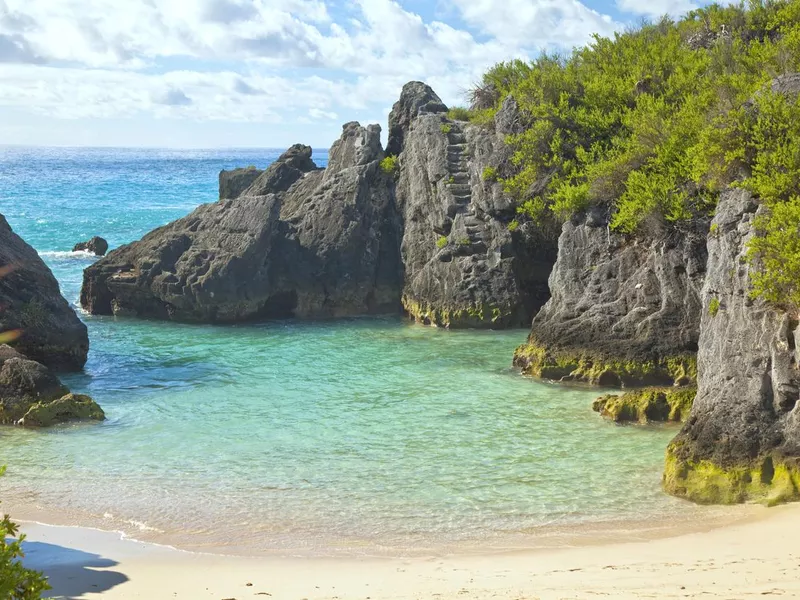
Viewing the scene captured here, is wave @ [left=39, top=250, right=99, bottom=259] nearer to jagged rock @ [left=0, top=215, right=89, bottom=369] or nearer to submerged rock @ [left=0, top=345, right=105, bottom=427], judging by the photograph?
jagged rock @ [left=0, top=215, right=89, bottom=369]

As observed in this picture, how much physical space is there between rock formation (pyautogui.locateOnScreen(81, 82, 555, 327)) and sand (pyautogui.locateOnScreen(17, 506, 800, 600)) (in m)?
14.1

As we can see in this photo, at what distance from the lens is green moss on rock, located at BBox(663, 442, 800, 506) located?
40.5 ft

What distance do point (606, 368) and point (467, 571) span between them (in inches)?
370

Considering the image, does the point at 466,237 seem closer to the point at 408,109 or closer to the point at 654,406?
the point at 408,109

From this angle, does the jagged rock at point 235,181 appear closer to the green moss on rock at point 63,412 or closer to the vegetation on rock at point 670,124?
the vegetation on rock at point 670,124

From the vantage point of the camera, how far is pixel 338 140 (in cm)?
3119

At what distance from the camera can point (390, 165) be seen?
29.2 meters

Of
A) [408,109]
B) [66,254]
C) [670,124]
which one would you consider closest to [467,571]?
[670,124]

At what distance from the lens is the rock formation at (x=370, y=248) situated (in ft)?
83.7

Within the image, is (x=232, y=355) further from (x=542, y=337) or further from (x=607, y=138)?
(x=607, y=138)

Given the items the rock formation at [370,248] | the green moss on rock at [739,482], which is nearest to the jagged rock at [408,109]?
the rock formation at [370,248]

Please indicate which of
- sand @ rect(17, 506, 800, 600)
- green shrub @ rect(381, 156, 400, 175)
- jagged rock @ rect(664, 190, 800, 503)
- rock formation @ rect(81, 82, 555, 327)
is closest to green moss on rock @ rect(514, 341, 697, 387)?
jagged rock @ rect(664, 190, 800, 503)

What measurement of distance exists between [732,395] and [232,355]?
12.9 m

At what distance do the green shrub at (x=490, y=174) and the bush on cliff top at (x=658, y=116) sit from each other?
31.1 inches
